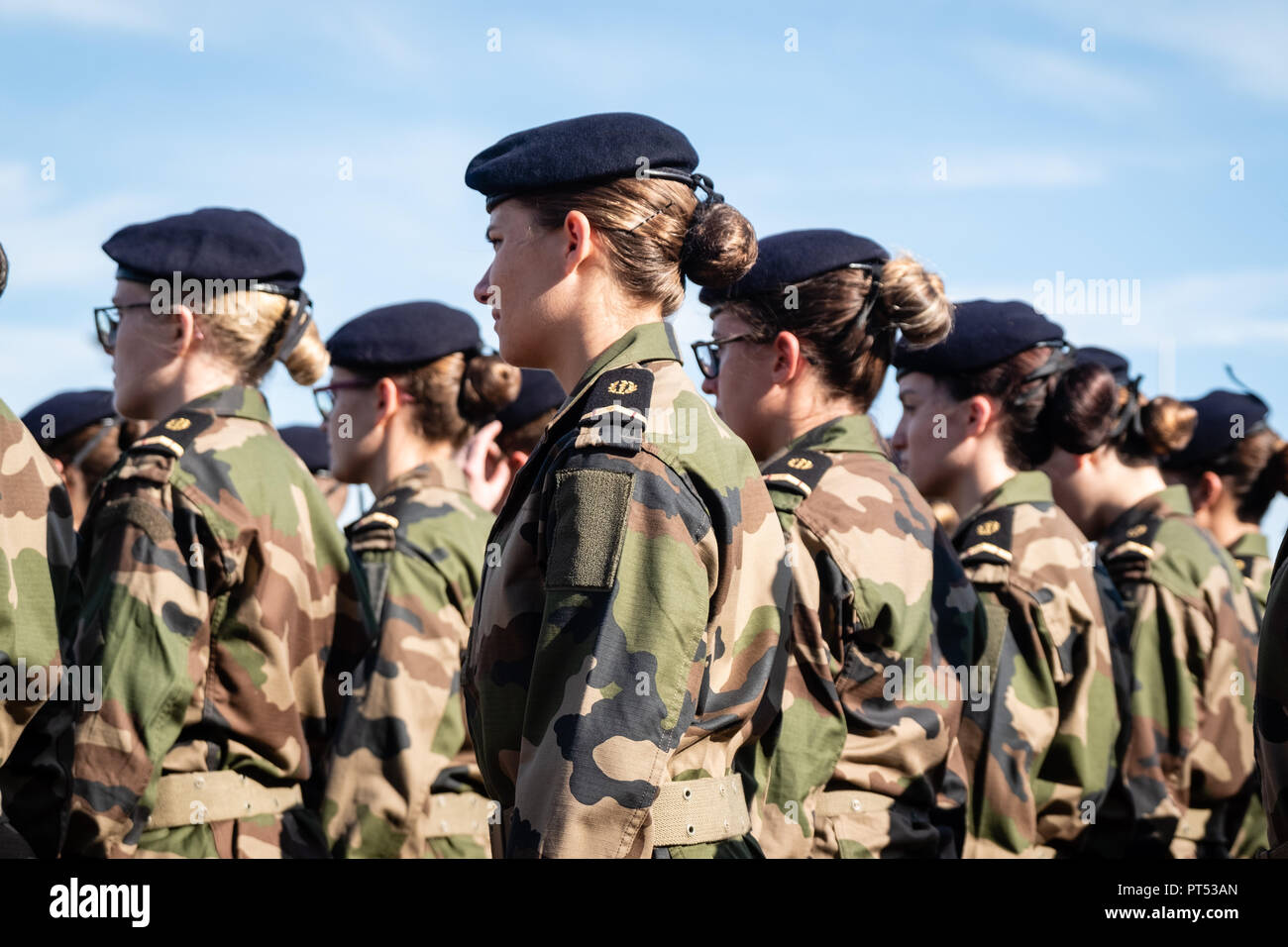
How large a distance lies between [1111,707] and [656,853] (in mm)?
3675

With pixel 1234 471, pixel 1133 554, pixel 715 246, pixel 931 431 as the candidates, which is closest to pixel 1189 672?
pixel 1133 554

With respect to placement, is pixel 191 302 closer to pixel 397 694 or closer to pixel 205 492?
pixel 205 492

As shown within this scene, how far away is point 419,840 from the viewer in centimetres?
560

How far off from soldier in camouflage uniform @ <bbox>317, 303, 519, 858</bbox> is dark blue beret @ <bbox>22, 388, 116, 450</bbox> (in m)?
1.85

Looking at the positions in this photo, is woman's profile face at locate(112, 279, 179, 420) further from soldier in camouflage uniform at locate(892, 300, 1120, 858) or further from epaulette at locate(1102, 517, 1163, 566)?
epaulette at locate(1102, 517, 1163, 566)

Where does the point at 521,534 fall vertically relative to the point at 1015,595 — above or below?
above

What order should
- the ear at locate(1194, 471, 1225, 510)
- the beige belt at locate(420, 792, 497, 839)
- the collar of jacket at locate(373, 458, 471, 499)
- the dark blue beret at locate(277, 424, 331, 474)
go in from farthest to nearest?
the dark blue beret at locate(277, 424, 331, 474) < the ear at locate(1194, 471, 1225, 510) < the collar of jacket at locate(373, 458, 471, 499) < the beige belt at locate(420, 792, 497, 839)

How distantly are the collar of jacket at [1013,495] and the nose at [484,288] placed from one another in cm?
304

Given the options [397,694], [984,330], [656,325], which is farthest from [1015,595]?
[656,325]

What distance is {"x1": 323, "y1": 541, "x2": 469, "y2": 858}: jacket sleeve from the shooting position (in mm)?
5426

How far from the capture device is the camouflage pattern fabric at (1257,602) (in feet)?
23.0

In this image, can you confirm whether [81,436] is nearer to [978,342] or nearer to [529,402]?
[529,402]

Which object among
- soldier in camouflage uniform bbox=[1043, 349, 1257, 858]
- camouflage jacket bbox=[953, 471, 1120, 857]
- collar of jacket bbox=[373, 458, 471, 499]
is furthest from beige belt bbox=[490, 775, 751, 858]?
soldier in camouflage uniform bbox=[1043, 349, 1257, 858]

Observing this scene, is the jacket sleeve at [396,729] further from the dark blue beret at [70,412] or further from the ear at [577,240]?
the dark blue beret at [70,412]
